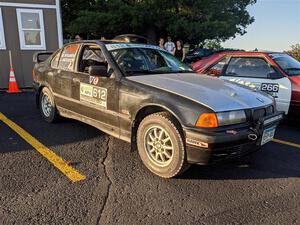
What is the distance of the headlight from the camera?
311cm

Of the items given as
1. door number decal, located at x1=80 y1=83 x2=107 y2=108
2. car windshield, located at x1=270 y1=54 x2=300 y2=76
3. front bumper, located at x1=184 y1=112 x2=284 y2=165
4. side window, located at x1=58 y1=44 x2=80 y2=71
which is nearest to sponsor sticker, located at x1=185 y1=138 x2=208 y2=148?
front bumper, located at x1=184 y1=112 x2=284 y2=165

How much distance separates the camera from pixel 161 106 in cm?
335

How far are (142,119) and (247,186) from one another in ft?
4.76

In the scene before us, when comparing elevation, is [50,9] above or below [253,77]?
above

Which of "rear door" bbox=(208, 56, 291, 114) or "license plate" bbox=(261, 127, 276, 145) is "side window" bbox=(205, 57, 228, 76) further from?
"license plate" bbox=(261, 127, 276, 145)

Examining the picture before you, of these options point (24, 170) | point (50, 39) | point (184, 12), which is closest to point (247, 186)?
point (24, 170)

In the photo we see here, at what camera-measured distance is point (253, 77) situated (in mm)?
5793

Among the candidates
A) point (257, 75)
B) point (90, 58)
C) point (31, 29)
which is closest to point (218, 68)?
point (257, 75)

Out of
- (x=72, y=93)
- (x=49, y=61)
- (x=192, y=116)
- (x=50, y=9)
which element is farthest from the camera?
(x=50, y=9)

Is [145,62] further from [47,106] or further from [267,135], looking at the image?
[47,106]

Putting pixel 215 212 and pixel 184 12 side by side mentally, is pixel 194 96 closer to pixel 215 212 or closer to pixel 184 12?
pixel 215 212

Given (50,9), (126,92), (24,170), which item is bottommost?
(24,170)

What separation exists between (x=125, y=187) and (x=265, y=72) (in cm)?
384

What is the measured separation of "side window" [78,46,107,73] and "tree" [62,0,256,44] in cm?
1186
